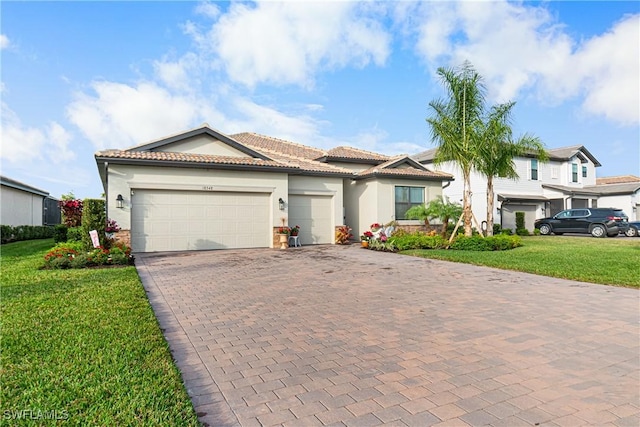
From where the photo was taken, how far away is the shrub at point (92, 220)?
1133 centimetres

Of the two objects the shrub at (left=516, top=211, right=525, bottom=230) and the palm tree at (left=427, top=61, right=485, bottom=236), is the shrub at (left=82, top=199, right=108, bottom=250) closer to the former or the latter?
the palm tree at (left=427, top=61, right=485, bottom=236)

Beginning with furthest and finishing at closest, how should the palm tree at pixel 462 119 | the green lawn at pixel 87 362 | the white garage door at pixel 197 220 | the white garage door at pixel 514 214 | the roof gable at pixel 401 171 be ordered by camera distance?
the white garage door at pixel 514 214, the roof gable at pixel 401 171, the palm tree at pixel 462 119, the white garage door at pixel 197 220, the green lawn at pixel 87 362

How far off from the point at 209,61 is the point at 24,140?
680 centimetres

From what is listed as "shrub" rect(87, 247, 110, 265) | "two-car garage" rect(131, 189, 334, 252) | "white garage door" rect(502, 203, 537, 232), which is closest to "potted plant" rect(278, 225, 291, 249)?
"two-car garage" rect(131, 189, 334, 252)

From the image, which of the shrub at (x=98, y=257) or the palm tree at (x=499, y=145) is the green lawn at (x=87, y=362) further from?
the palm tree at (x=499, y=145)

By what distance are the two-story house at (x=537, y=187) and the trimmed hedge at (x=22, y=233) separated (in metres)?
23.8

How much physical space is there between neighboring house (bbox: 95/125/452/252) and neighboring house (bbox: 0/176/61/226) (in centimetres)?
990

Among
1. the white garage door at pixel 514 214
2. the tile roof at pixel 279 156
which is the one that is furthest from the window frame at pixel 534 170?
the tile roof at pixel 279 156

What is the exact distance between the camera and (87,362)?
3.59m

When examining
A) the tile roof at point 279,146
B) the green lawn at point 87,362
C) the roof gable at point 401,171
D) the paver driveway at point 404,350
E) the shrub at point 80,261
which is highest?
the tile roof at point 279,146

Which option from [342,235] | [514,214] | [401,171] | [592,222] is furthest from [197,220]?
[592,222]

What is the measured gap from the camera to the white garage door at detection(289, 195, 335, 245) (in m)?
17.0

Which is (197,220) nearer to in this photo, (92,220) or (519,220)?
(92,220)

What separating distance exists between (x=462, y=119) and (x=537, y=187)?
15213 mm
